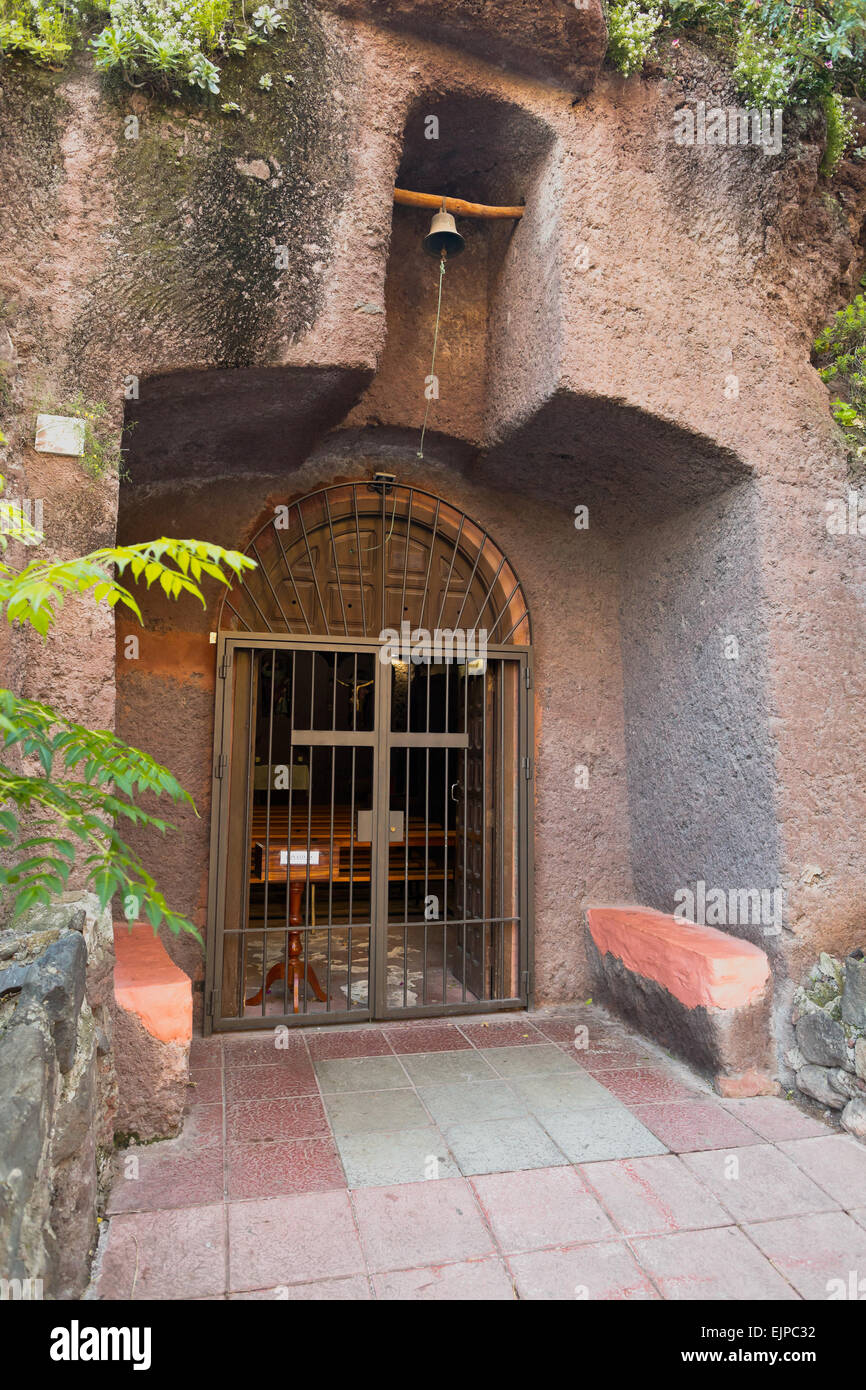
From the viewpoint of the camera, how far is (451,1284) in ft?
7.69

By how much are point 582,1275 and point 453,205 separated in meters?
4.68

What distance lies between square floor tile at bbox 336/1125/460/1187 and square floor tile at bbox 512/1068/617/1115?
0.51m

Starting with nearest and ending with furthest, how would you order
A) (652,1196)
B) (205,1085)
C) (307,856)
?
1. (652,1196)
2. (205,1085)
3. (307,856)

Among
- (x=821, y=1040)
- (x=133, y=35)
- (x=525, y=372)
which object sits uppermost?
(x=133, y=35)

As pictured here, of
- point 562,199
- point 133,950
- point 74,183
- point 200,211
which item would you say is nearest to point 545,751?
point 133,950

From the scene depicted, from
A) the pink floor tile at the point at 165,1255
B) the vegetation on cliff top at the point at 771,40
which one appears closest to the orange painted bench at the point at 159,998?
the pink floor tile at the point at 165,1255

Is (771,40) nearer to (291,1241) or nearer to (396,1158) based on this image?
(396,1158)

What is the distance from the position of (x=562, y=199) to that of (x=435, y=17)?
96 centimetres

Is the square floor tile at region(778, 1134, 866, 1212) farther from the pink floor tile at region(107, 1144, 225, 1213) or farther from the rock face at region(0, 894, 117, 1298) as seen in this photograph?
the rock face at region(0, 894, 117, 1298)

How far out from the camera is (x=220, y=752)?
4.48m

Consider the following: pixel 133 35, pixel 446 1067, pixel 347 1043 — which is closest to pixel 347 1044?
pixel 347 1043

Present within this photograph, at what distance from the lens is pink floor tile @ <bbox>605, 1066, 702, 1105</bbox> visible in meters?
3.62

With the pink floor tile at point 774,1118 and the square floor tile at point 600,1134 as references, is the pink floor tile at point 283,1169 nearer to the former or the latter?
the square floor tile at point 600,1134

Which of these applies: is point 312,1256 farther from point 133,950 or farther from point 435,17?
point 435,17
